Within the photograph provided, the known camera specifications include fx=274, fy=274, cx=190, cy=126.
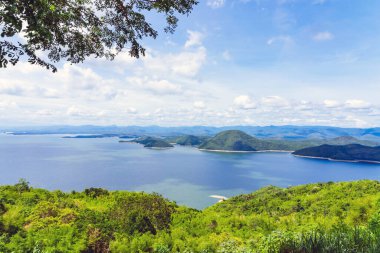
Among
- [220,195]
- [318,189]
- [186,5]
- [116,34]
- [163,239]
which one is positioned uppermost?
[186,5]

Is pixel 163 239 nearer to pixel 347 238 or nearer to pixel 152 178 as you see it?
pixel 347 238

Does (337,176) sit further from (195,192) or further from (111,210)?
(111,210)

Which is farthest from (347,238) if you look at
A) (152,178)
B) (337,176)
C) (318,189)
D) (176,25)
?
(337,176)

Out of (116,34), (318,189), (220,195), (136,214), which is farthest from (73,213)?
(220,195)

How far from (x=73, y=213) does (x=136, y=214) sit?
15.3 ft

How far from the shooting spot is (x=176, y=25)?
10891mm

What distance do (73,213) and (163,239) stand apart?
7.61m

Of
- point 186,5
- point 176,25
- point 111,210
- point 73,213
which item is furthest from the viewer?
point 111,210

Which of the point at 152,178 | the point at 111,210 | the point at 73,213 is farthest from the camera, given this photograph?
the point at 152,178

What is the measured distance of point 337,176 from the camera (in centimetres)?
19638

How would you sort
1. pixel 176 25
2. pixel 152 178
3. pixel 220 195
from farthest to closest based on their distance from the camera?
pixel 152 178
pixel 220 195
pixel 176 25

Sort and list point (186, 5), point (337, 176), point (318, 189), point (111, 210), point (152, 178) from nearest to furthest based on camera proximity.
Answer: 1. point (186, 5)
2. point (111, 210)
3. point (318, 189)
4. point (152, 178)
5. point (337, 176)

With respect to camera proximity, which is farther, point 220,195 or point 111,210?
point 220,195

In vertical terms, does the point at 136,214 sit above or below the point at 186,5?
below
